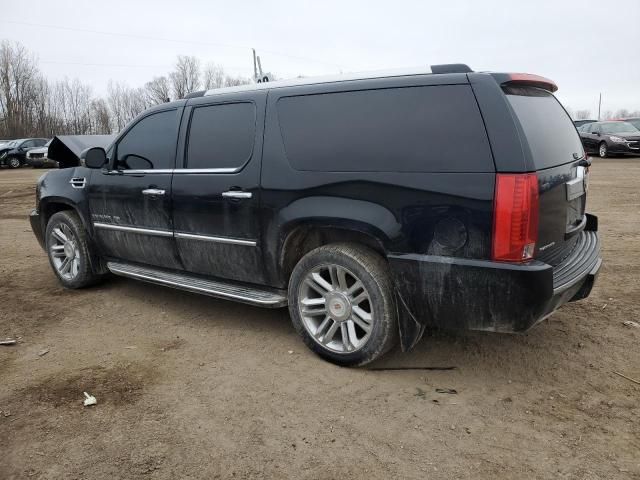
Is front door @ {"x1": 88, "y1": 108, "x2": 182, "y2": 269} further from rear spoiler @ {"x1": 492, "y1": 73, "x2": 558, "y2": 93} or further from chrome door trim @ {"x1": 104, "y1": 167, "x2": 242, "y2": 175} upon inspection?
rear spoiler @ {"x1": 492, "y1": 73, "x2": 558, "y2": 93}

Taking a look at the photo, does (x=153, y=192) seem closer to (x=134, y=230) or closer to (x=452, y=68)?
(x=134, y=230)

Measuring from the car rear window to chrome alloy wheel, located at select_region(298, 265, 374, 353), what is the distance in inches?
50.9

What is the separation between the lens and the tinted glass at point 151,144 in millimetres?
4434

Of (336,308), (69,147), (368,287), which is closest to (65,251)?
(69,147)

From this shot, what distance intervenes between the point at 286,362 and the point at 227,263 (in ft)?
2.96

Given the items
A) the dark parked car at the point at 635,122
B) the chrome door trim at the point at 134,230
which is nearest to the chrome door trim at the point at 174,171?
the chrome door trim at the point at 134,230

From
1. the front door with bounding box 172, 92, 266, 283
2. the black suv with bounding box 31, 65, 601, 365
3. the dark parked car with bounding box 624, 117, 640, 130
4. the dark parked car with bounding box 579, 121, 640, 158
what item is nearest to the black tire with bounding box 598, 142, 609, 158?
the dark parked car with bounding box 579, 121, 640, 158

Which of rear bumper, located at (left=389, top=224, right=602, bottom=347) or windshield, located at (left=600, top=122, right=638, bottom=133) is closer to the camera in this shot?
rear bumper, located at (left=389, top=224, right=602, bottom=347)

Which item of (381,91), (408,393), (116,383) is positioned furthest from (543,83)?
(116,383)

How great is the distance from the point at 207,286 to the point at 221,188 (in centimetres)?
80

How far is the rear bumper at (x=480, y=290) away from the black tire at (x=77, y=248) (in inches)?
132

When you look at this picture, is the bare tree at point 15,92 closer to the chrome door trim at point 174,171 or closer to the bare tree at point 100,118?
the bare tree at point 100,118

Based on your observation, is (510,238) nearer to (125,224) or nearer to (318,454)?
(318,454)

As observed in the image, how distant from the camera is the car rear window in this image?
299cm
